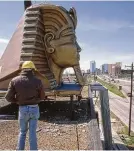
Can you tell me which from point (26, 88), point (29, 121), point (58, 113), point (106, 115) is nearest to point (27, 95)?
point (26, 88)

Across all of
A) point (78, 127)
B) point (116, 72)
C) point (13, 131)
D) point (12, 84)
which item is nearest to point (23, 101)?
point (12, 84)

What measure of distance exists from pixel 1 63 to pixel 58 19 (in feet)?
9.98

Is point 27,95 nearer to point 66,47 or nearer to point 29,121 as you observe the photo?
point 29,121

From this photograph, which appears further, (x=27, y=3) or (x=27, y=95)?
(x=27, y=3)

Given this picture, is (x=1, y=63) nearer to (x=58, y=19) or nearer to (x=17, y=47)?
(x=17, y=47)

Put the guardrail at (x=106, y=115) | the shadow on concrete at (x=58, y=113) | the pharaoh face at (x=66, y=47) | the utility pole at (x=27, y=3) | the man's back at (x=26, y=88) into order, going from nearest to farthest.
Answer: the man's back at (x=26, y=88), the shadow on concrete at (x=58, y=113), the pharaoh face at (x=66, y=47), the guardrail at (x=106, y=115), the utility pole at (x=27, y=3)

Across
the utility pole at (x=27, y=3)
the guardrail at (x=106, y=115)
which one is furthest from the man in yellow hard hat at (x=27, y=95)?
the utility pole at (x=27, y=3)

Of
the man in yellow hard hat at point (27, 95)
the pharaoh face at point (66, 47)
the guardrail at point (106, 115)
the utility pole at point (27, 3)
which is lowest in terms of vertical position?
the guardrail at point (106, 115)

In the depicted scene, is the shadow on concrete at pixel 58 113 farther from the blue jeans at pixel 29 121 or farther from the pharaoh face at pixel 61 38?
the blue jeans at pixel 29 121

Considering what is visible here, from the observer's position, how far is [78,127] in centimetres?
950

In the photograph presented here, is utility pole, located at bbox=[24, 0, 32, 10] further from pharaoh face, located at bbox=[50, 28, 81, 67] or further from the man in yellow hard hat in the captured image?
the man in yellow hard hat

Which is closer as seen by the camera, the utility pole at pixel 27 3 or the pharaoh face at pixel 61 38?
the pharaoh face at pixel 61 38

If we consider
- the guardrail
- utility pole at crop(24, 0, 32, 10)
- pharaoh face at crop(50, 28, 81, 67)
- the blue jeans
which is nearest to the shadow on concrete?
the guardrail

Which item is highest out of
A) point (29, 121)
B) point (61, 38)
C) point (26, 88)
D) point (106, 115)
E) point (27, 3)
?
point (27, 3)
